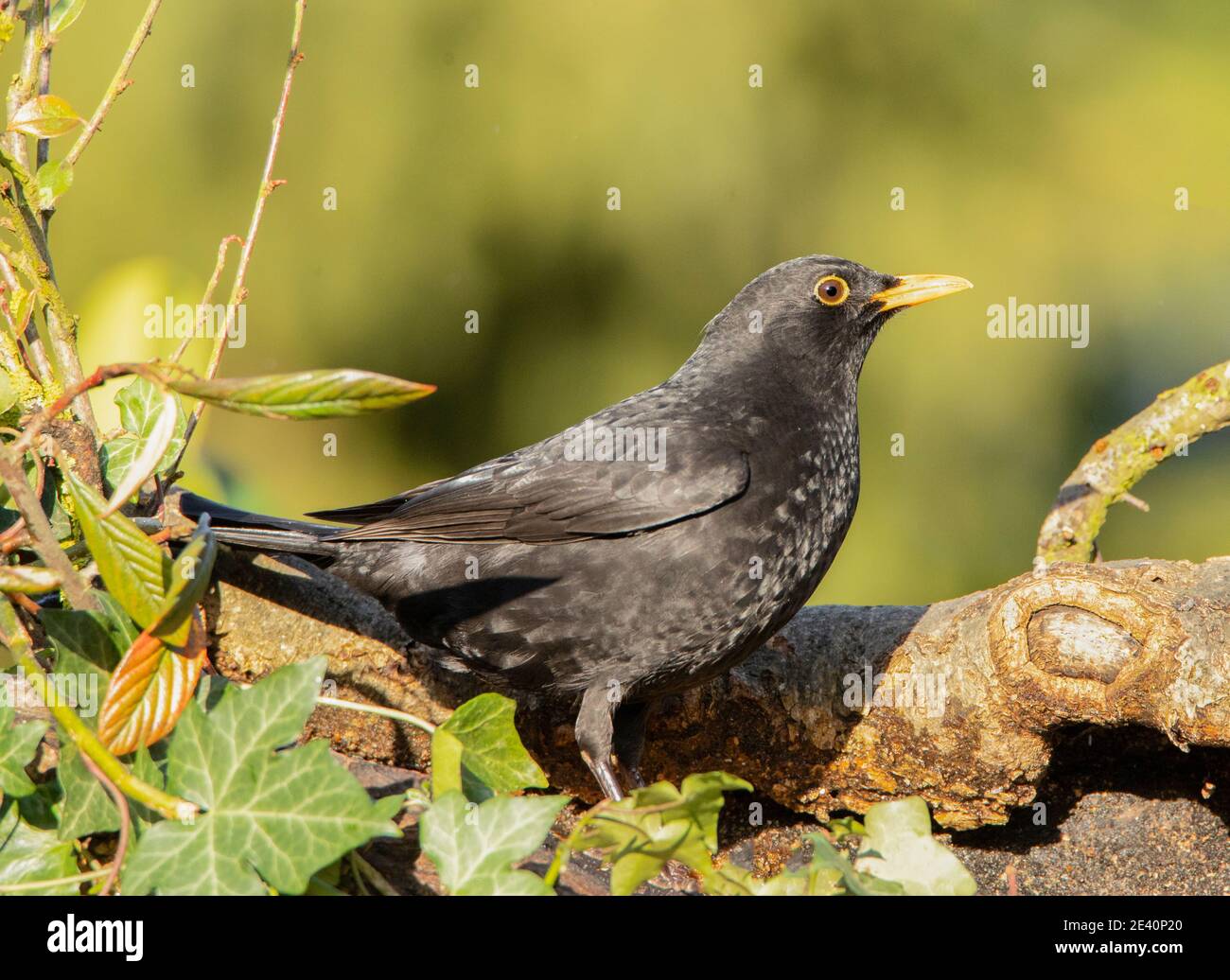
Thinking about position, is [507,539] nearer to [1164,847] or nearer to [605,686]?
[605,686]

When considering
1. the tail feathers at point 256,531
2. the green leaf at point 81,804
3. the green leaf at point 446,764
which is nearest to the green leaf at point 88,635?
the green leaf at point 81,804

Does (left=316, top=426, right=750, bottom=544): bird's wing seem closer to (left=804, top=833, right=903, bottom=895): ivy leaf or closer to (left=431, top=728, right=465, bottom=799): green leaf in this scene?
(left=431, top=728, right=465, bottom=799): green leaf

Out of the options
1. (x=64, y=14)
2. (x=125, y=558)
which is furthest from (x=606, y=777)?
(x=64, y=14)

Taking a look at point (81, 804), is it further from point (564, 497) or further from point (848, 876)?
point (564, 497)

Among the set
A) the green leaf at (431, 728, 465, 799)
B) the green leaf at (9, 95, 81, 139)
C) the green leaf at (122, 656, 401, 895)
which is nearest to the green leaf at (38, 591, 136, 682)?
the green leaf at (122, 656, 401, 895)

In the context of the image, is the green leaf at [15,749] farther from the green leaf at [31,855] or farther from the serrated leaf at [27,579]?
the serrated leaf at [27,579]

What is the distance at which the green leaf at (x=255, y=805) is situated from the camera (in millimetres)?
1413

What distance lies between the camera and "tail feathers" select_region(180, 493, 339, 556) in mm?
2826

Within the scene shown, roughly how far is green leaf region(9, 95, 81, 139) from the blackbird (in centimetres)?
97

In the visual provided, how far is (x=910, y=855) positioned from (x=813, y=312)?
2097 mm

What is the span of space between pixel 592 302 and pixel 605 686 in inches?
73.2

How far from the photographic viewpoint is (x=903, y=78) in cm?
446

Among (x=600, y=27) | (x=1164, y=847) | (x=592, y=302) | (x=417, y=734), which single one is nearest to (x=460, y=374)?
(x=592, y=302)

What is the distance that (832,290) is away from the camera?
343cm
